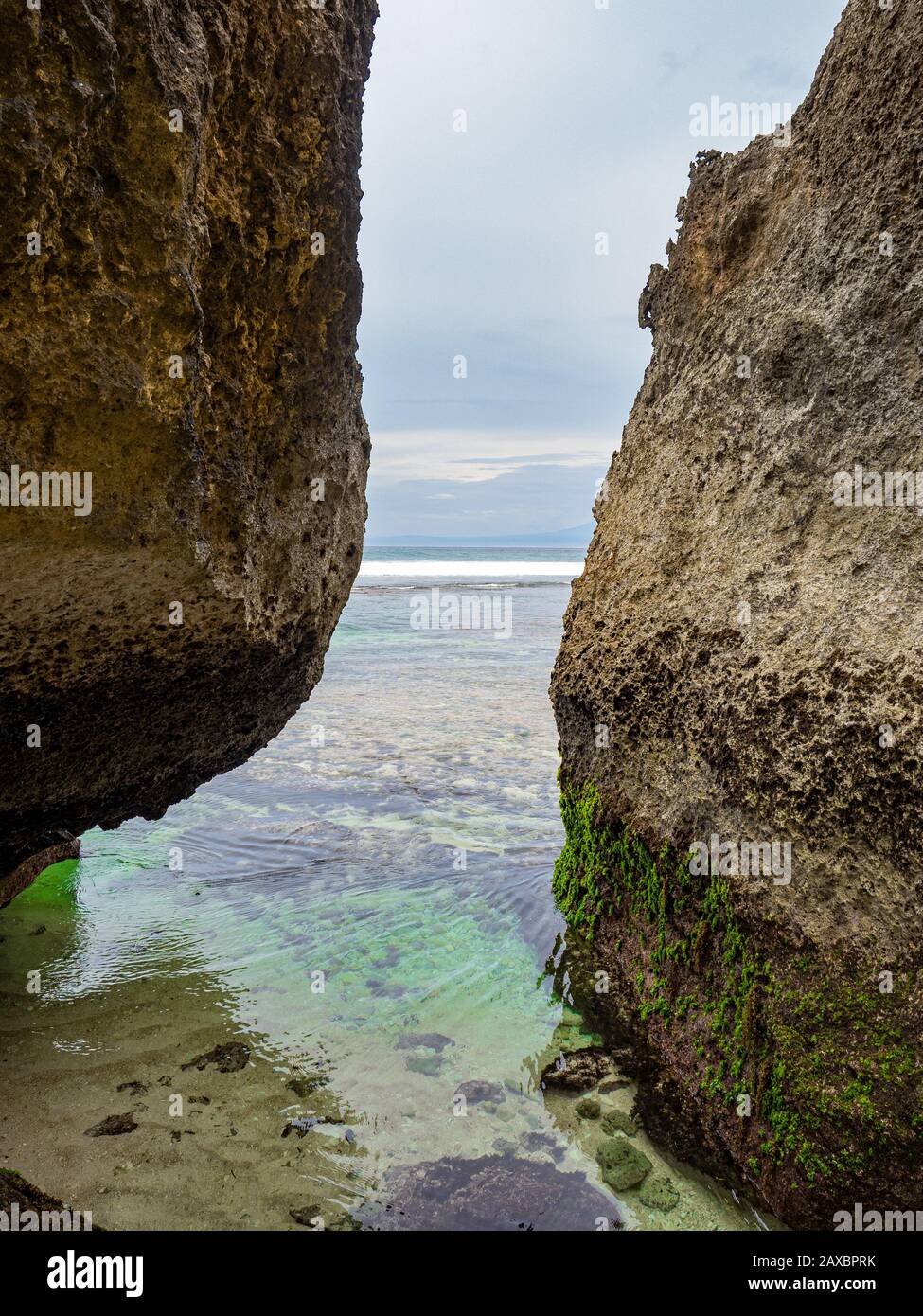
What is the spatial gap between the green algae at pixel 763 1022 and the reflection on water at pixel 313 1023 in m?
0.34

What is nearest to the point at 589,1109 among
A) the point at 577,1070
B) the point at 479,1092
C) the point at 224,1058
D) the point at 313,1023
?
the point at 577,1070

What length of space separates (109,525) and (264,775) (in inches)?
234

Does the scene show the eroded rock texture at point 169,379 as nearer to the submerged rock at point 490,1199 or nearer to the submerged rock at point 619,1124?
the submerged rock at point 490,1199

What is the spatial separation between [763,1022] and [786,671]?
3.77 ft

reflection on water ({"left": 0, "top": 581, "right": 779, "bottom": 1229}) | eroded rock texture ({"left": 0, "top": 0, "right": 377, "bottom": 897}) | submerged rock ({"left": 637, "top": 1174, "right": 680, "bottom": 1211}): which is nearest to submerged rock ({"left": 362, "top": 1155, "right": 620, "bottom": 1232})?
reflection on water ({"left": 0, "top": 581, "right": 779, "bottom": 1229})

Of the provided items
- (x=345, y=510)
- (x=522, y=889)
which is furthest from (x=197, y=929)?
(x=345, y=510)

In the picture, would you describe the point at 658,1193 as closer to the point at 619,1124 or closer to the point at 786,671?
the point at 619,1124

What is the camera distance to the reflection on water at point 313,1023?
313 centimetres

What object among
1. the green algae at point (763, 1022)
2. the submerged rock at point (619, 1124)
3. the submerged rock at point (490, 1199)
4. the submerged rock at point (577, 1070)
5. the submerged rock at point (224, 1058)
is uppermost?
the green algae at point (763, 1022)

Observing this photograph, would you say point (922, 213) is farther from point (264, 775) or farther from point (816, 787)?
point (264, 775)

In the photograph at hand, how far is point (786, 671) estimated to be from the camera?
3.05m

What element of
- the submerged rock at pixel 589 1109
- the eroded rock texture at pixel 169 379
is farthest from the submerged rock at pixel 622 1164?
the eroded rock texture at pixel 169 379

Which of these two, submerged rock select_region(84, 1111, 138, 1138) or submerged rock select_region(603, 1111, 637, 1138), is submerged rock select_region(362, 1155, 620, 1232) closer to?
submerged rock select_region(603, 1111, 637, 1138)

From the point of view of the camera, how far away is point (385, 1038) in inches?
163
